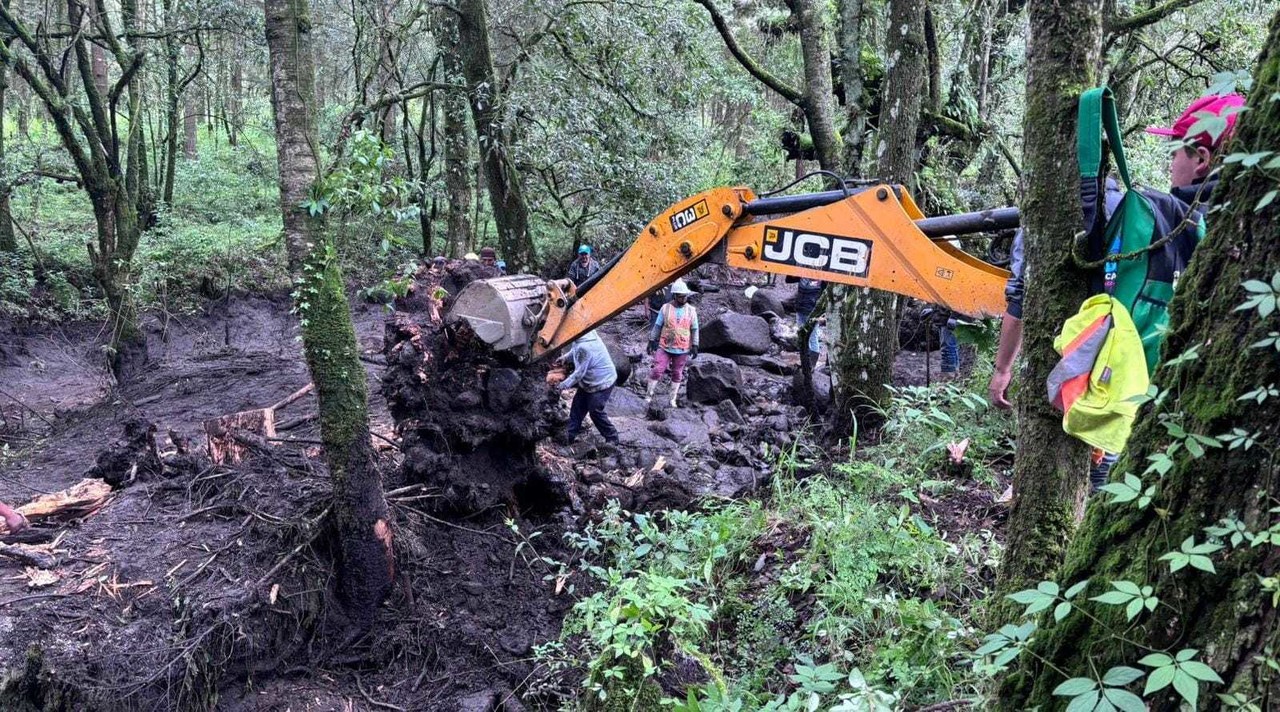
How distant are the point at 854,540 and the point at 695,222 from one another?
7.45 feet

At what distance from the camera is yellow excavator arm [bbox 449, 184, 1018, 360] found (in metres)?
4.50

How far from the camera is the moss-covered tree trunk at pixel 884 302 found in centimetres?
684

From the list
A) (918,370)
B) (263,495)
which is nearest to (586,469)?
(263,495)

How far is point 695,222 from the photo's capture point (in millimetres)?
5340

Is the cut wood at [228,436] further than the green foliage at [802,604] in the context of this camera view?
Yes

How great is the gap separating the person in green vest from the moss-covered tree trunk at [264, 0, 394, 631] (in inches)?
224

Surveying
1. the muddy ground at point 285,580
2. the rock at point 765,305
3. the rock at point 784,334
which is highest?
the rock at point 765,305

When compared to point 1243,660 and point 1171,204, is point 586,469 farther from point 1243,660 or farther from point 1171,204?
point 1243,660

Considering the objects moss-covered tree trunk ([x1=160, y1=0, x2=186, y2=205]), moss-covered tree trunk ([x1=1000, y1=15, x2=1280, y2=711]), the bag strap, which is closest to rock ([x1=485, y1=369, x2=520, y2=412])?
the bag strap

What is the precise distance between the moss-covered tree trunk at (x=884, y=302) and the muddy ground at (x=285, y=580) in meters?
1.24

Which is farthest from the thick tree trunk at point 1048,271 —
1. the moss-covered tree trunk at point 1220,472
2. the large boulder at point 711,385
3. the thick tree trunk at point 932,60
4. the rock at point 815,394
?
the large boulder at point 711,385

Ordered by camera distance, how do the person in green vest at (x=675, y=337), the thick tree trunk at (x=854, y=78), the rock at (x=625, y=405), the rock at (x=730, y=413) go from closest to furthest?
the thick tree trunk at (x=854, y=78)
the rock at (x=730, y=413)
the rock at (x=625, y=405)
the person in green vest at (x=675, y=337)

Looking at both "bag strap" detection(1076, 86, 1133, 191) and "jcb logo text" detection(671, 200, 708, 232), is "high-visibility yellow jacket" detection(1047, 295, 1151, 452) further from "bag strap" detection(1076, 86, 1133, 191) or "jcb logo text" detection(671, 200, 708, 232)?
"jcb logo text" detection(671, 200, 708, 232)

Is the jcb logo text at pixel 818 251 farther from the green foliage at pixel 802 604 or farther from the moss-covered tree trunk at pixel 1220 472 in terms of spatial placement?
the moss-covered tree trunk at pixel 1220 472
